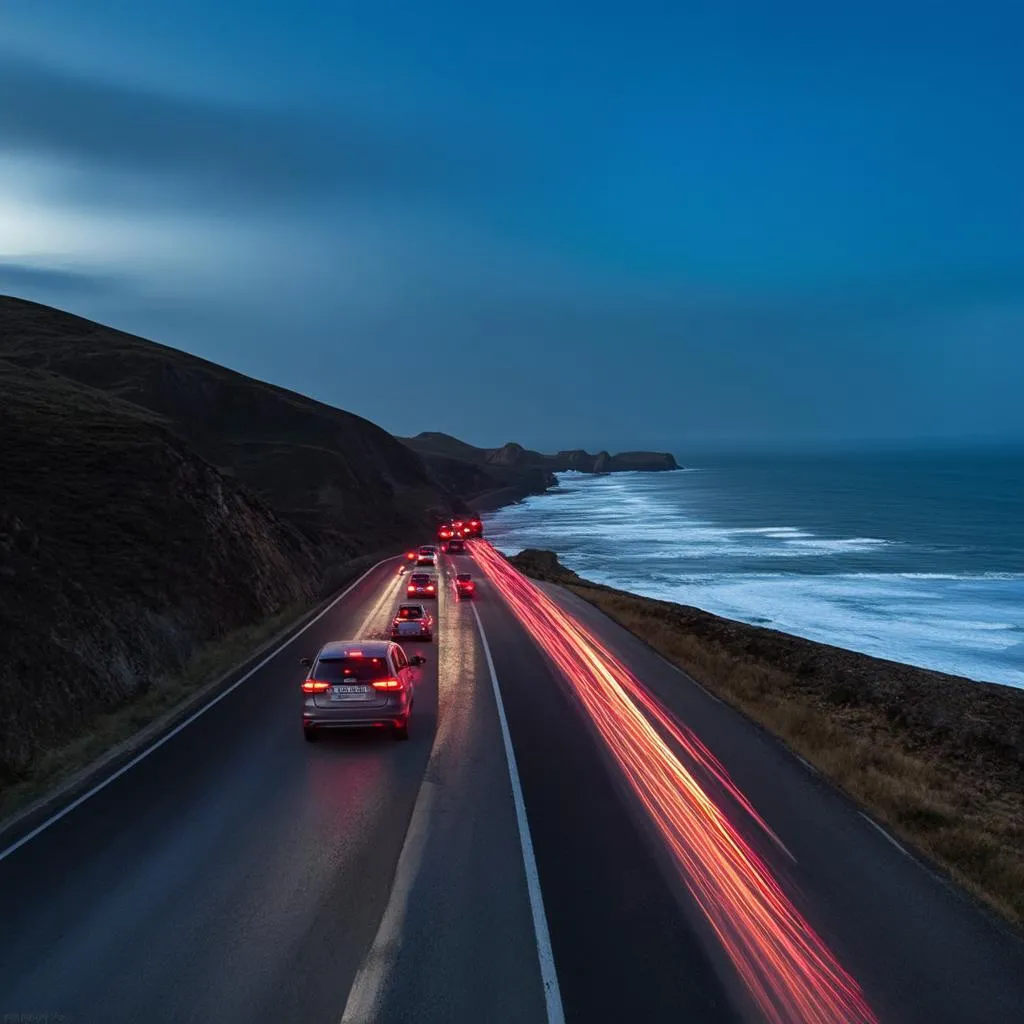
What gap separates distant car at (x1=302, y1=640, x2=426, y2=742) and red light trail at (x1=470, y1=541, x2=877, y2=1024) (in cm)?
388

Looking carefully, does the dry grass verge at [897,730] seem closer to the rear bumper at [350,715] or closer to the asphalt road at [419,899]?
the asphalt road at [419,899]

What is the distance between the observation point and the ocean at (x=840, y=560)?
48906mm

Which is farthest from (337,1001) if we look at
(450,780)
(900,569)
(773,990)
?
(900,569)

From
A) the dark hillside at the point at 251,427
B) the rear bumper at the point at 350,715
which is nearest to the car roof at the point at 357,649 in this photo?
the rear bumper at the point at 350,715

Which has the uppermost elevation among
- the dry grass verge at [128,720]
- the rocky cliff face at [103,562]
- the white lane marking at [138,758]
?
the rocky cliff face at [103,562]

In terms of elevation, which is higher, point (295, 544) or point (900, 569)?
point (900, 569)

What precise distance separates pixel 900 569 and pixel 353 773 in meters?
74.1

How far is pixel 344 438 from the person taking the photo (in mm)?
105688

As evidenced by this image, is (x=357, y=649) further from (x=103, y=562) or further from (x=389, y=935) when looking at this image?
(x=103, y=562)

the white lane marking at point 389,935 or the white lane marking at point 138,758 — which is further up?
the white lane marking at point 389,935

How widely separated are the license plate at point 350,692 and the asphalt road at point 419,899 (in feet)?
2.83

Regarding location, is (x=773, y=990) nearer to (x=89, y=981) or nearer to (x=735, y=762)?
(x=89, y=981)

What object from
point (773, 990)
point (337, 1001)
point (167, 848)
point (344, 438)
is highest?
point (344, 438)

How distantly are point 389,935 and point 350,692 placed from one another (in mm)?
6871
